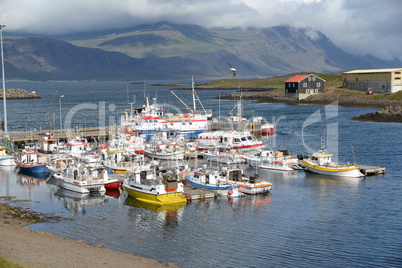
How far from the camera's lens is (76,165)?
42.3 meters

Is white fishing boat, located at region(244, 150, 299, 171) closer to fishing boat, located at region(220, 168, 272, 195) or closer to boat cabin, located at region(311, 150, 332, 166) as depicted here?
boat cabin, located at region(311, 150, 332, 166)

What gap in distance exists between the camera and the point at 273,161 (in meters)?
47.4

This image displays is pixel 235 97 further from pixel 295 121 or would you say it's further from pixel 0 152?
pixel 0 152

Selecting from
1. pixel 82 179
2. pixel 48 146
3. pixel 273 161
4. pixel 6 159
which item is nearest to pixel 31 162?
pixel 6 159

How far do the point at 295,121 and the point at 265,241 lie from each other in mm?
65034

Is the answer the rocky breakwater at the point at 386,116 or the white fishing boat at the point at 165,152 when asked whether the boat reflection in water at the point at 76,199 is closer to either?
the white fishing boat at the point at 165,152

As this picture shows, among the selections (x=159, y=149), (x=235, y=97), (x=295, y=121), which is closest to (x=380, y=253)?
(x=159, y=149)

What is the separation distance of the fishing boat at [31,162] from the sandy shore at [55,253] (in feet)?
63.6

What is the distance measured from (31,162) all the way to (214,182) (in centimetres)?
1843

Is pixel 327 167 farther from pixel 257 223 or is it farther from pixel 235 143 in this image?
pixel 257 223

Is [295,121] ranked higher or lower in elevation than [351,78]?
lower

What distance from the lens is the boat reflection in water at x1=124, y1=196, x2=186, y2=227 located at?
3212 centimetres

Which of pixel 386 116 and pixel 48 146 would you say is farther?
pixel 386 116

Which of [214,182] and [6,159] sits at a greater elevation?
[6,159]
